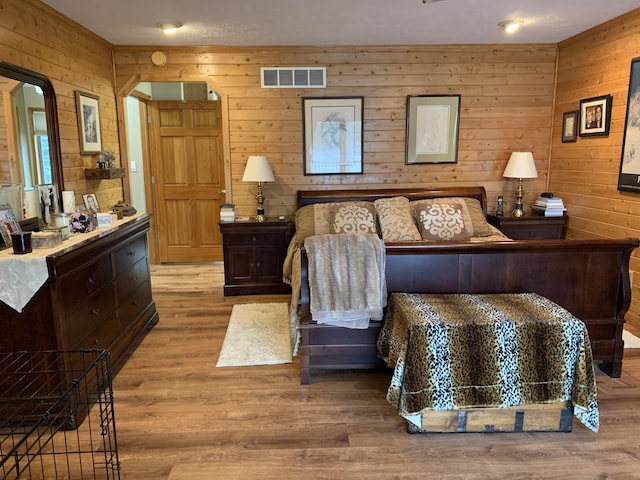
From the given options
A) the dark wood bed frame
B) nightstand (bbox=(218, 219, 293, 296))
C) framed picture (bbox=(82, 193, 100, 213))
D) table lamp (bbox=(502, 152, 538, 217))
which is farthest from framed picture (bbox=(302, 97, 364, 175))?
the dark wood bed frame

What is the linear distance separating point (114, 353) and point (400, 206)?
2.69 meters

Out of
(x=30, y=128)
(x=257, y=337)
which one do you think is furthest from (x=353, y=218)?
(x=30, y=128)

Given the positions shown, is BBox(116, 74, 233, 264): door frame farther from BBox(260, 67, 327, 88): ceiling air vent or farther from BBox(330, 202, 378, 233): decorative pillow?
BBox(330, 202, 378, 233): decorative pillow

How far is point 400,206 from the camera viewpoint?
4.36 metres

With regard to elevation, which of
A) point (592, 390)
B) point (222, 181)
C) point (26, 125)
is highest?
point (26, 125)

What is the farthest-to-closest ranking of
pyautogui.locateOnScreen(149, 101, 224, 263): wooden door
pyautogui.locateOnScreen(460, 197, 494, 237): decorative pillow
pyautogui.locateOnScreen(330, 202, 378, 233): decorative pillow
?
pyautogui.locateOnScreen(149, 101, 224, 263): wooden door
pyautogui.locateOnScreen(460, 197, 494, 237): decorative pillow
pyautogui.locateOnScreen(330, 202, 378, 233): decorative pillow

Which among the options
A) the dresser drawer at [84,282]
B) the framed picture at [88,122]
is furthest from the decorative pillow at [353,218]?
the framed picture at [88,122]

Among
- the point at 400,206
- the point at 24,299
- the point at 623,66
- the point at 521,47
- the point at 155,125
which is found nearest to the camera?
the point at 24,299

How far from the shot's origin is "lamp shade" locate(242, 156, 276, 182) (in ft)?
14.9

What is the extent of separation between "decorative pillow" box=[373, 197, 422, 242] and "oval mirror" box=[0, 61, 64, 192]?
260cm

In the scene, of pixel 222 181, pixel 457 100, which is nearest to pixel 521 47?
pixel 457 100

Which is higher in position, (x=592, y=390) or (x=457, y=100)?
(x=457, y=100)

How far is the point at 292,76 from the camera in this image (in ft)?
15.5

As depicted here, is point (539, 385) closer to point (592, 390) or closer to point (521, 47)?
point (592, 390)
